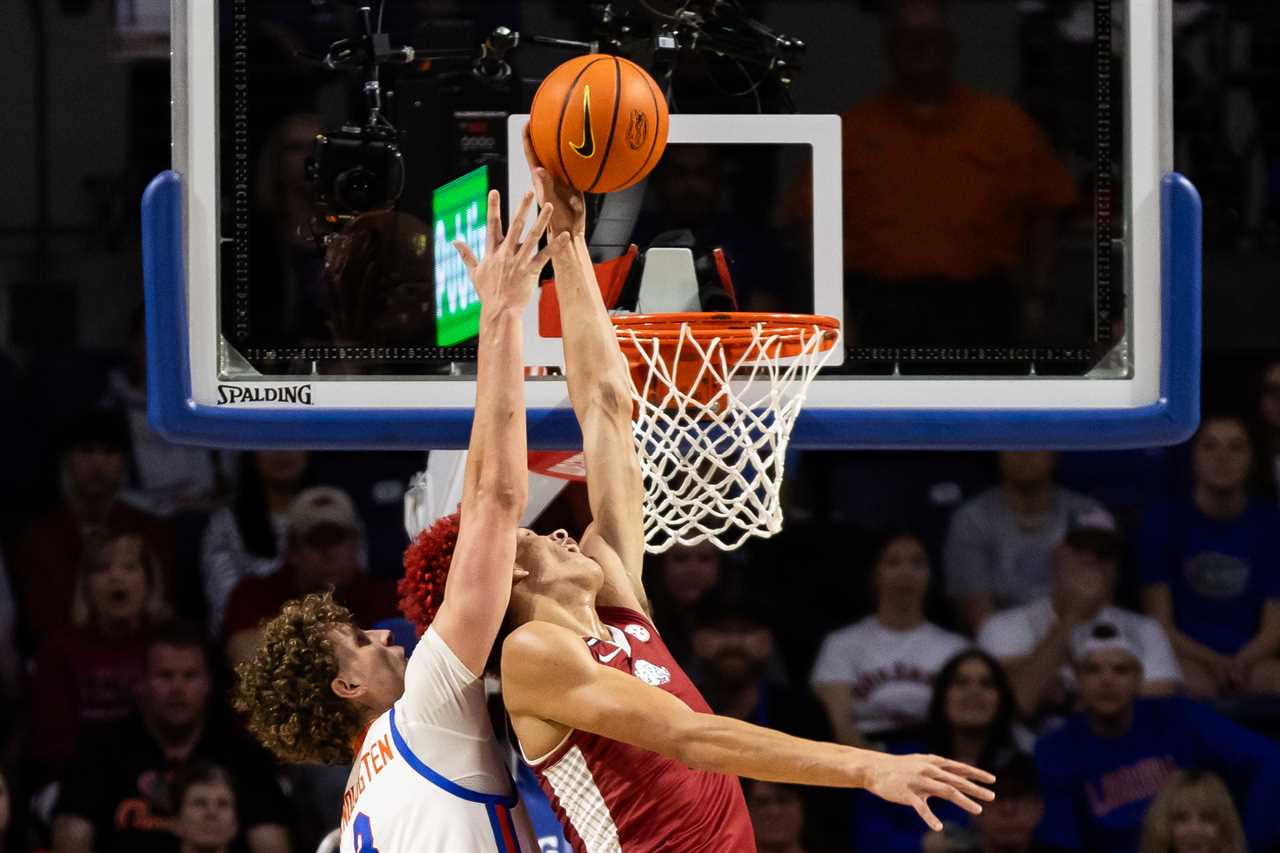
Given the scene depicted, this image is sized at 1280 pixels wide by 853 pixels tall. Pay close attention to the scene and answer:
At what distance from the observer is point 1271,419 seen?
6.84 m

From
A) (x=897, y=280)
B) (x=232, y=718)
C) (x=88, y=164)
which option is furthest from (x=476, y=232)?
(x=88, y=164)

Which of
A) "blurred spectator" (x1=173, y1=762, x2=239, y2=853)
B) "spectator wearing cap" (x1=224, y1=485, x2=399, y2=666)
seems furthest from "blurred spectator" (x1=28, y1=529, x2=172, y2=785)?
"blurred spectator" (x1=173, y1=762, x2=239, y2=853)

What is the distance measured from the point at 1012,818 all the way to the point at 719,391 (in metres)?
2.71

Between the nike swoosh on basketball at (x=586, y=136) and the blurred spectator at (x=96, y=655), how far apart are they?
10.4ft

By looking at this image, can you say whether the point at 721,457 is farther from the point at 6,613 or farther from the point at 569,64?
the point at 6,613

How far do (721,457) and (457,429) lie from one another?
553mm

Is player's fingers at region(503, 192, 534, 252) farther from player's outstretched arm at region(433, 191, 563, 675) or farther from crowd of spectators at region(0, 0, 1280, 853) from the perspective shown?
crowd of spectators at region(0, 0, 1280, 853)

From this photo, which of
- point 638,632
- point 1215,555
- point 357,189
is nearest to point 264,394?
point 357,189

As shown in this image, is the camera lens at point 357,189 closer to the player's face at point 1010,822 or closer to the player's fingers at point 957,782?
the player's fingers at point 957,782

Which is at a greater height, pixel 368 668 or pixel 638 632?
pixel 638 632

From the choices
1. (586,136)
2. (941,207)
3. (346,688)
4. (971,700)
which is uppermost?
(586,136)

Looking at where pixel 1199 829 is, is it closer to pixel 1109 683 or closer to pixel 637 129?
pixel 1109 683

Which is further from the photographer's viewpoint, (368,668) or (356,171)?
(356,171)

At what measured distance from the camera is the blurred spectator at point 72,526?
6.52 meters
